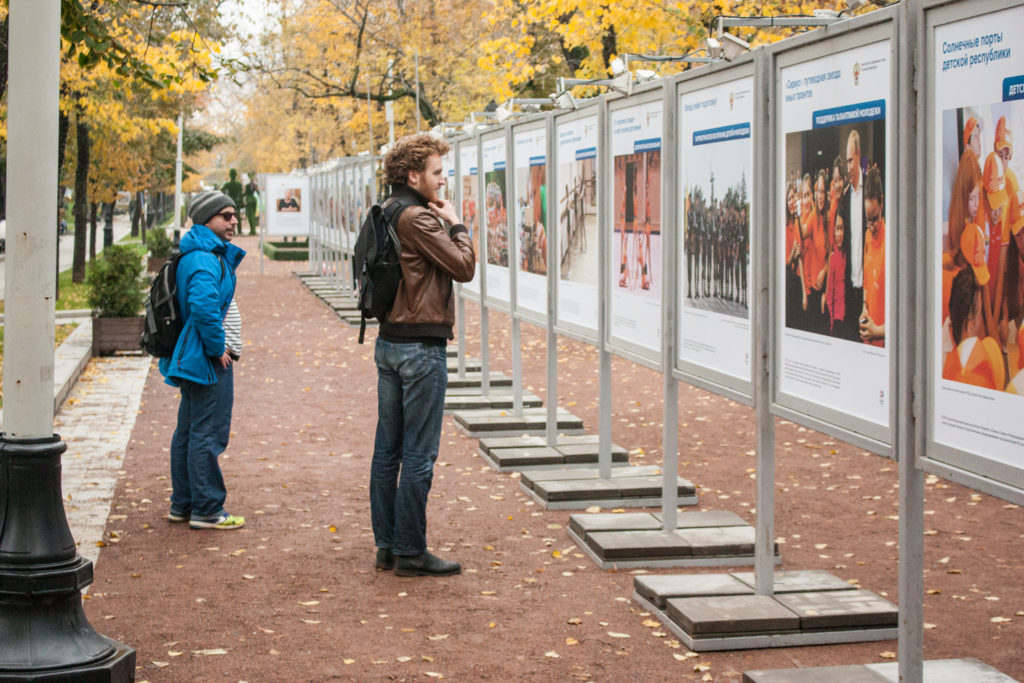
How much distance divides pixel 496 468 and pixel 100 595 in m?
3.57

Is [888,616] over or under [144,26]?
under

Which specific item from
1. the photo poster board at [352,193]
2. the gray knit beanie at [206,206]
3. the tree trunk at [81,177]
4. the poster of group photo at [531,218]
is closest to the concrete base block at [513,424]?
the poster of group photo at [531,218]

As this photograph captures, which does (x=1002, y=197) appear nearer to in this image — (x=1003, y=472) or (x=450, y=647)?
(x=1003, y=472)

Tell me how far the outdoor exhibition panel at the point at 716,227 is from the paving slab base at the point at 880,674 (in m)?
1.26

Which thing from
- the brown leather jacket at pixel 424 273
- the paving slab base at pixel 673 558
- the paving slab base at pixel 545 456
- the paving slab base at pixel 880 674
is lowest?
the paving slab base at pixel 880 674

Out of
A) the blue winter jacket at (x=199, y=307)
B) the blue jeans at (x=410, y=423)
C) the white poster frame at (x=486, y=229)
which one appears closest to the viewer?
the blue jeans at (x=410, y=423)

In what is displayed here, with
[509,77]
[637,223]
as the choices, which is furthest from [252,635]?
[509,77]

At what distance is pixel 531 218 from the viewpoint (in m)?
9.61

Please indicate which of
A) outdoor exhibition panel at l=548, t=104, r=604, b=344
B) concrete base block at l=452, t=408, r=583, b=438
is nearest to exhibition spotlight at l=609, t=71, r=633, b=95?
outdoor exhibition panel at l=548, t=104, r=604, b=344

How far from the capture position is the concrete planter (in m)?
16.6

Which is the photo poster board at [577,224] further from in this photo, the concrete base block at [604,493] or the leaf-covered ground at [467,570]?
the leaf-covered ground at [467,570]

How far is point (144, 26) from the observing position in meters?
20.6

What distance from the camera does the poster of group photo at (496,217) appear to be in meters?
10.5

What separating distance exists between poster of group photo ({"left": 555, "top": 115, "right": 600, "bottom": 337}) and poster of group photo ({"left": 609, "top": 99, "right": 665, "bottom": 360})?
0.45 metres
